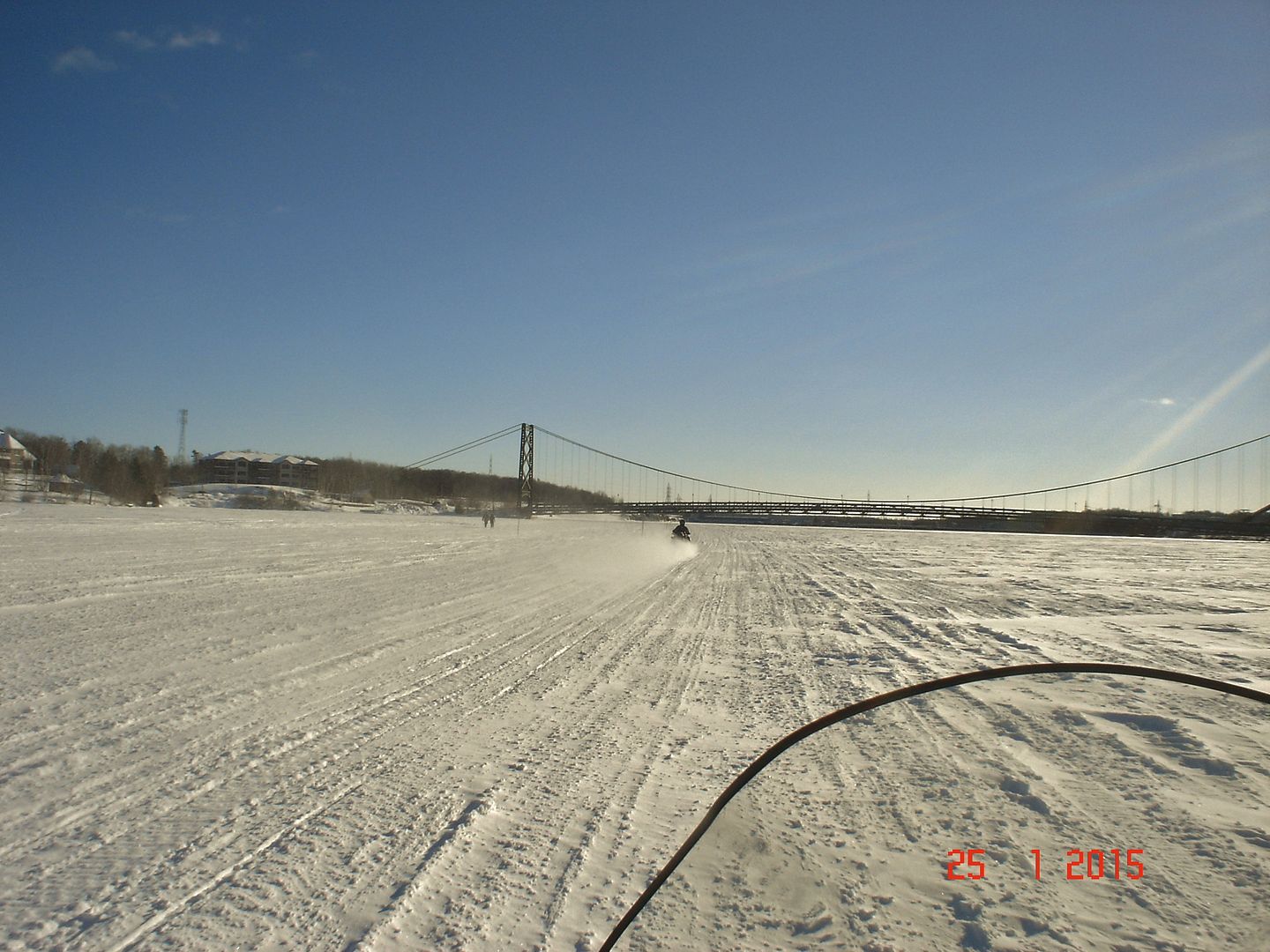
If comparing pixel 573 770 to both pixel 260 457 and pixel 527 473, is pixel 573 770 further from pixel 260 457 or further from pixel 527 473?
pixel 260 457

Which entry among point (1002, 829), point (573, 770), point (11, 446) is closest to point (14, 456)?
point (11, 446)

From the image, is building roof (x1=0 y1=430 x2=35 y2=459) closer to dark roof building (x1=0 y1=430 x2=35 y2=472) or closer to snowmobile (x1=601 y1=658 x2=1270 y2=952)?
dark roof building (x1=0 y1=430 x2=35 y2=472)

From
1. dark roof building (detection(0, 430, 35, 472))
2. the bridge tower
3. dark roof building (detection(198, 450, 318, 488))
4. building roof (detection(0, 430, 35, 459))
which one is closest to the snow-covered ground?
the bridge tower

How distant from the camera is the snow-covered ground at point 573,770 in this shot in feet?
3.81

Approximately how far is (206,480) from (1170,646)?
129 m

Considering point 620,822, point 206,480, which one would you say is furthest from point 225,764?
point 206,480

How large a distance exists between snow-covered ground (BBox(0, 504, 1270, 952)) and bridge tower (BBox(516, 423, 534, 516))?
195 ft

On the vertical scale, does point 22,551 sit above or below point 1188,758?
below

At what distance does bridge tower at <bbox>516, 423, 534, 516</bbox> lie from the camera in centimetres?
7131

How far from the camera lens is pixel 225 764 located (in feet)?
12.9

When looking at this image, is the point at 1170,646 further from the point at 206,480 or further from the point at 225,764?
the point at 206,480

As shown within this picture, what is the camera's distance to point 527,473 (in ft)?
246
